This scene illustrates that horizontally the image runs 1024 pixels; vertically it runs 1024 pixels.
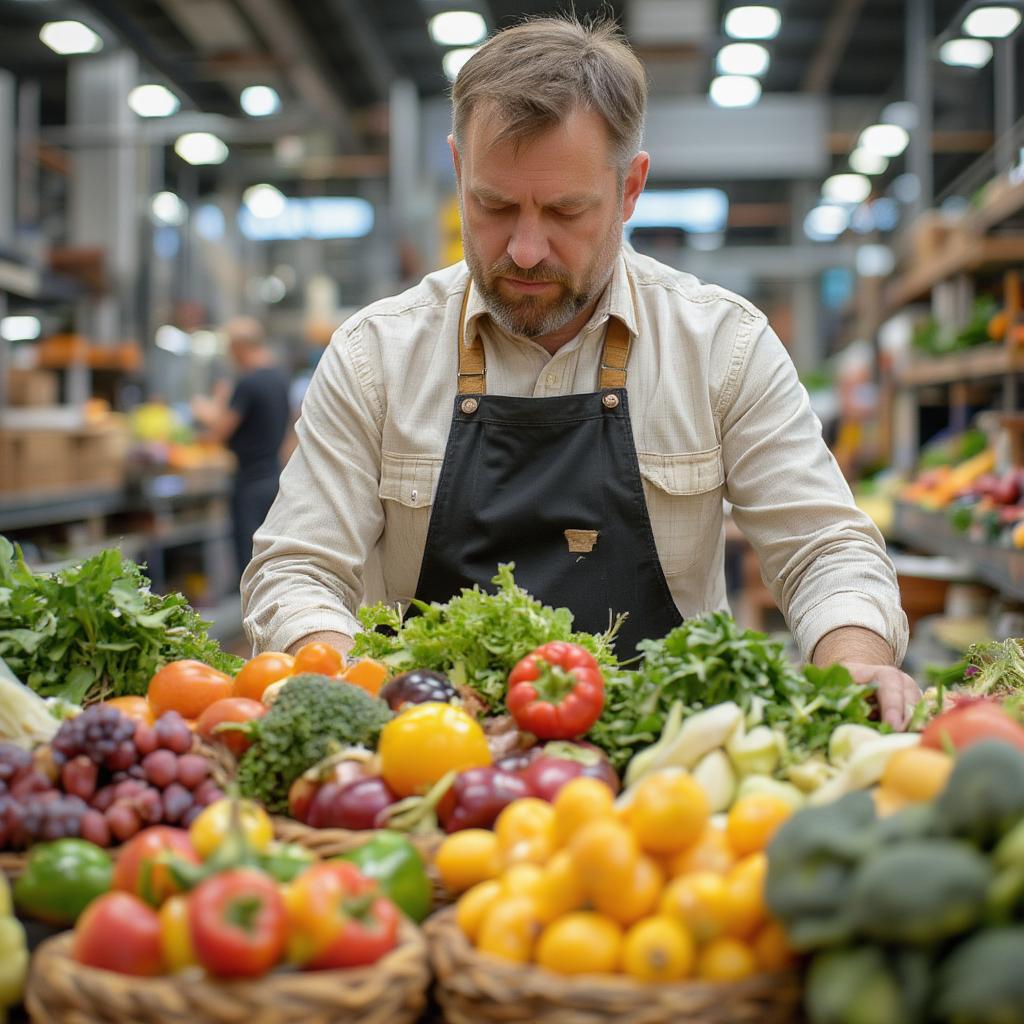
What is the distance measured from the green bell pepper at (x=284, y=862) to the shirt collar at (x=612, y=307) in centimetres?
158

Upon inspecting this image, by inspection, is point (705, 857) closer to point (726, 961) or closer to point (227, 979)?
point (726, 961)

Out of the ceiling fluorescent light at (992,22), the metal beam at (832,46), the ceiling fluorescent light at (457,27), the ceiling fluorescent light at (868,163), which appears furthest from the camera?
the ceiling fluorescent light at (868,163)

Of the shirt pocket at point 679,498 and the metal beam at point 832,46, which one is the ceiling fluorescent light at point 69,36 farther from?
the shirt pocket at point 679,498

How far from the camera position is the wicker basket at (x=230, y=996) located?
1108 millimetres

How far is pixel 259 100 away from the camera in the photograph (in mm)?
11570

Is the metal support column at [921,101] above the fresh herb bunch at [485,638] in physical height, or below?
above

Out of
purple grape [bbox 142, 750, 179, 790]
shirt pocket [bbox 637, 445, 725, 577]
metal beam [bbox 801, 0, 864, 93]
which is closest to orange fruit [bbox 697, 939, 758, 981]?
purple grape [bbox 142, 750, 179, 790]

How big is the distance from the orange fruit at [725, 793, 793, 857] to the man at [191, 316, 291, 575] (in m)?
8.08

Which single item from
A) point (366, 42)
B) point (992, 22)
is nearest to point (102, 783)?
point (992, 22)

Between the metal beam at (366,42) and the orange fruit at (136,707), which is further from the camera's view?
the metal beam at (366,42)

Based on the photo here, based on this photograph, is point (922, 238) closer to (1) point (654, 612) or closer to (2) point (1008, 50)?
(2) point (1008, 50)

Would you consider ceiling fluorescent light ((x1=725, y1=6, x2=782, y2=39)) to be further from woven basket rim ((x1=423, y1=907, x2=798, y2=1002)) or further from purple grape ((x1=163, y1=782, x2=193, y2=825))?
woven basket rim ((x1=423, y1=907, x2=798, y2=1002))

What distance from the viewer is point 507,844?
4.49 feet

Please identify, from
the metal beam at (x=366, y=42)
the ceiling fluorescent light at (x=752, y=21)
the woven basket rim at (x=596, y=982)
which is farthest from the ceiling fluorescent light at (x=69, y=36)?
the woven basket rim at (x=596, y=982)
